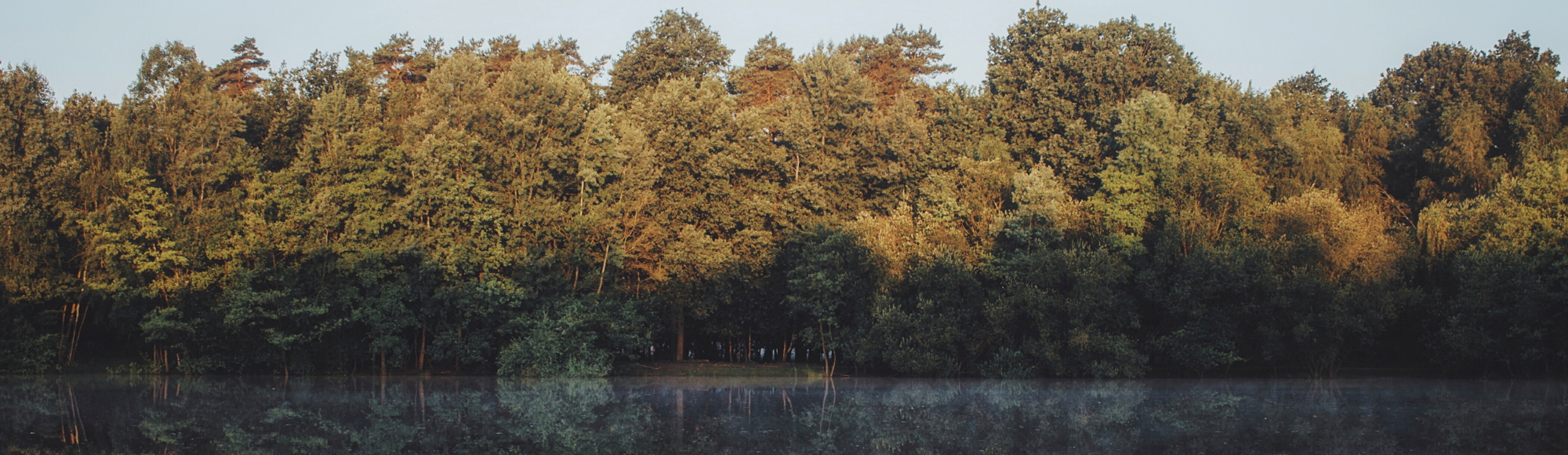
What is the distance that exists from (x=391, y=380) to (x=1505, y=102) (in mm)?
60142

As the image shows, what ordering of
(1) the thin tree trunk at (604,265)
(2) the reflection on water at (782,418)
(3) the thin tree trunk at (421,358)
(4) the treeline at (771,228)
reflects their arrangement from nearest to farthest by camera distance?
1. (2) the reflection on water at (782,418)
2. (4) the treeline at (771,228)
3. (1) the thin tree trunk at (604,265)
4. (3) the thin tree trunk at (421,358)

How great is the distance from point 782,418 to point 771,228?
96.9 feet

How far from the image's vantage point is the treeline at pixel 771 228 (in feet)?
160

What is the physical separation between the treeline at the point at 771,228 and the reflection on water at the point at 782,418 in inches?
210

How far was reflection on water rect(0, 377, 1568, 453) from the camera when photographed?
2323cm

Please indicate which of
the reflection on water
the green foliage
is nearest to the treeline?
the green foliage

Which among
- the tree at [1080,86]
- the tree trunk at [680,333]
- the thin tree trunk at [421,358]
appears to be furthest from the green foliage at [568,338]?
the tree at [1080,86]

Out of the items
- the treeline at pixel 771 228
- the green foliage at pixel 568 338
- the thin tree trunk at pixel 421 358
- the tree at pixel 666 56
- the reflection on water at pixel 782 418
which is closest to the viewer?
the reflection on water at pixel 782 418

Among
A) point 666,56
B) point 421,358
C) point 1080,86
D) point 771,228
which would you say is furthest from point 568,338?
point 1080,86

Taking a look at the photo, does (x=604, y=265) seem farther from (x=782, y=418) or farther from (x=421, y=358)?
(x=782, y=418)

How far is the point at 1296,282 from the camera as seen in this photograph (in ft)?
155

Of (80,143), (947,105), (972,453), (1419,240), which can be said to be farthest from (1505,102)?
(80,143)

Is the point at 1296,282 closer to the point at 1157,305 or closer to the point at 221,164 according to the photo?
the point at 1157,305

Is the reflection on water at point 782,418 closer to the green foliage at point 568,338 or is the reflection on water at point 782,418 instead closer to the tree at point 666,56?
the green foliage at point 568,338
